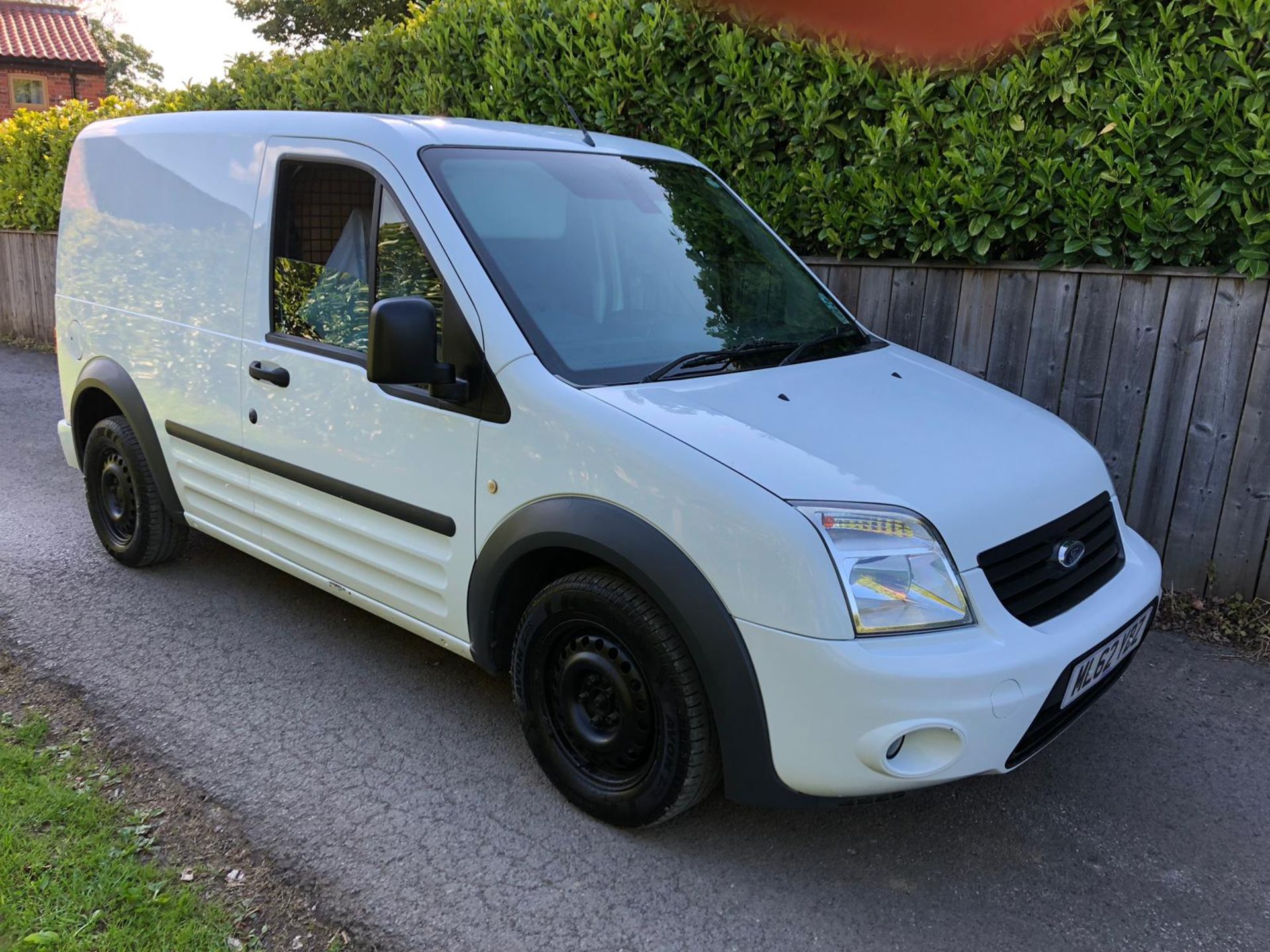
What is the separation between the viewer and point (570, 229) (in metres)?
3.27

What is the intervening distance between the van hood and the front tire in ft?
1.64

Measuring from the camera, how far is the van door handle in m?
3.51


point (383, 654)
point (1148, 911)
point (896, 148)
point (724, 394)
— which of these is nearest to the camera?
point (1148, 911)

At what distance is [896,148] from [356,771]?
3861 mm

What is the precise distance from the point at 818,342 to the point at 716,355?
50 cm

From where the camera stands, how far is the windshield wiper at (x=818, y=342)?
320 centimetres

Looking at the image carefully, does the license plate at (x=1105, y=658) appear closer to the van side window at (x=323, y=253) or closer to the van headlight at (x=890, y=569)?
the van headlight at (x=890, y=569)

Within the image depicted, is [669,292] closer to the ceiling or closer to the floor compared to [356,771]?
closer to the ceiling

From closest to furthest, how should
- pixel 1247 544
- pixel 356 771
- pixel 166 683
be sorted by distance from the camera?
pixel 356 771
pixel 166 683
pixel 1247 544

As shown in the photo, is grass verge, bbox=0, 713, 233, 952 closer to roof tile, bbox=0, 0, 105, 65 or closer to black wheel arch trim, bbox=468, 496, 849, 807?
black wheel arch trim, bbox=468, 496, 849, 807

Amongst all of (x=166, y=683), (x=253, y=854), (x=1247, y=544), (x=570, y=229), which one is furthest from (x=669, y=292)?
(x=1247, y=544)

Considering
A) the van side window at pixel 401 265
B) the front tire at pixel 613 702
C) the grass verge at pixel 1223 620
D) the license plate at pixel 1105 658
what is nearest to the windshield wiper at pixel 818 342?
the front tire at pixel 613 702

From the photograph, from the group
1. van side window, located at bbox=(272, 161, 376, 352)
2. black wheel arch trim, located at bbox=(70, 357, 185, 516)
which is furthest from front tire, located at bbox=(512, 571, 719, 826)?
black wheel arch trim, located at bbox=(70, 357, 185, 516)

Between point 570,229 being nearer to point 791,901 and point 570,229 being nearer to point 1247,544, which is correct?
point 791,901
